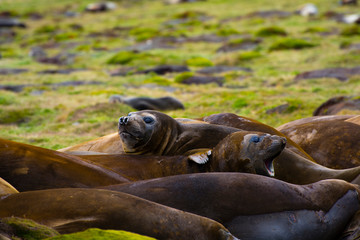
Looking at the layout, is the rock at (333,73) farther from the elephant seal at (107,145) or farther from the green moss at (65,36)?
the green moss at (65,36)

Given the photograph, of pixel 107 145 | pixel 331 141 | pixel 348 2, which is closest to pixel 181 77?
pixel 107 145

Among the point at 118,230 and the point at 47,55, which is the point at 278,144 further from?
the point at 47,55

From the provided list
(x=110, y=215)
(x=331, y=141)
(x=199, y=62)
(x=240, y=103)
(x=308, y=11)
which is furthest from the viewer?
(x=308, y=11)

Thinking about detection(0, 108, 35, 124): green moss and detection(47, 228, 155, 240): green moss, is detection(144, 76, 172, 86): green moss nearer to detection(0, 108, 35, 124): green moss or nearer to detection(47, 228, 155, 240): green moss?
detection(0, 108, 35, 124): green moss

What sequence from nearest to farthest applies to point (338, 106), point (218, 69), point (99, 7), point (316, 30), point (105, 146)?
point (105, 146) < point (338, 106) < point (218, 69) < point (316, 30) < point (99, 7)

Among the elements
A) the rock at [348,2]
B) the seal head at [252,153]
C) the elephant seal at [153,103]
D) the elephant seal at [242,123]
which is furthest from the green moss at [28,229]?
the rock at [348,2]

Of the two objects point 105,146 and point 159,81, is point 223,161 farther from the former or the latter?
point 159,81

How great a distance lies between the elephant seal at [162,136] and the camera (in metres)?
6.68

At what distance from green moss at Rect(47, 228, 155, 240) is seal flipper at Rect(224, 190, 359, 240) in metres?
0.91

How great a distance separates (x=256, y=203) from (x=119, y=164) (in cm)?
194

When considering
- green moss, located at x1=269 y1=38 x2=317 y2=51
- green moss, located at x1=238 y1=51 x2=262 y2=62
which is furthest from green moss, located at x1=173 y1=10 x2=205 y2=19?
green moss, located at x1=238 y1=51 x2=262 y2=62

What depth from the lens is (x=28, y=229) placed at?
11.7ft

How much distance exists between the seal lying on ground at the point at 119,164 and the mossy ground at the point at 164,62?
5.07m

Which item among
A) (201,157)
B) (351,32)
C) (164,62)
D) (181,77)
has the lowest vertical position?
(164,62)
